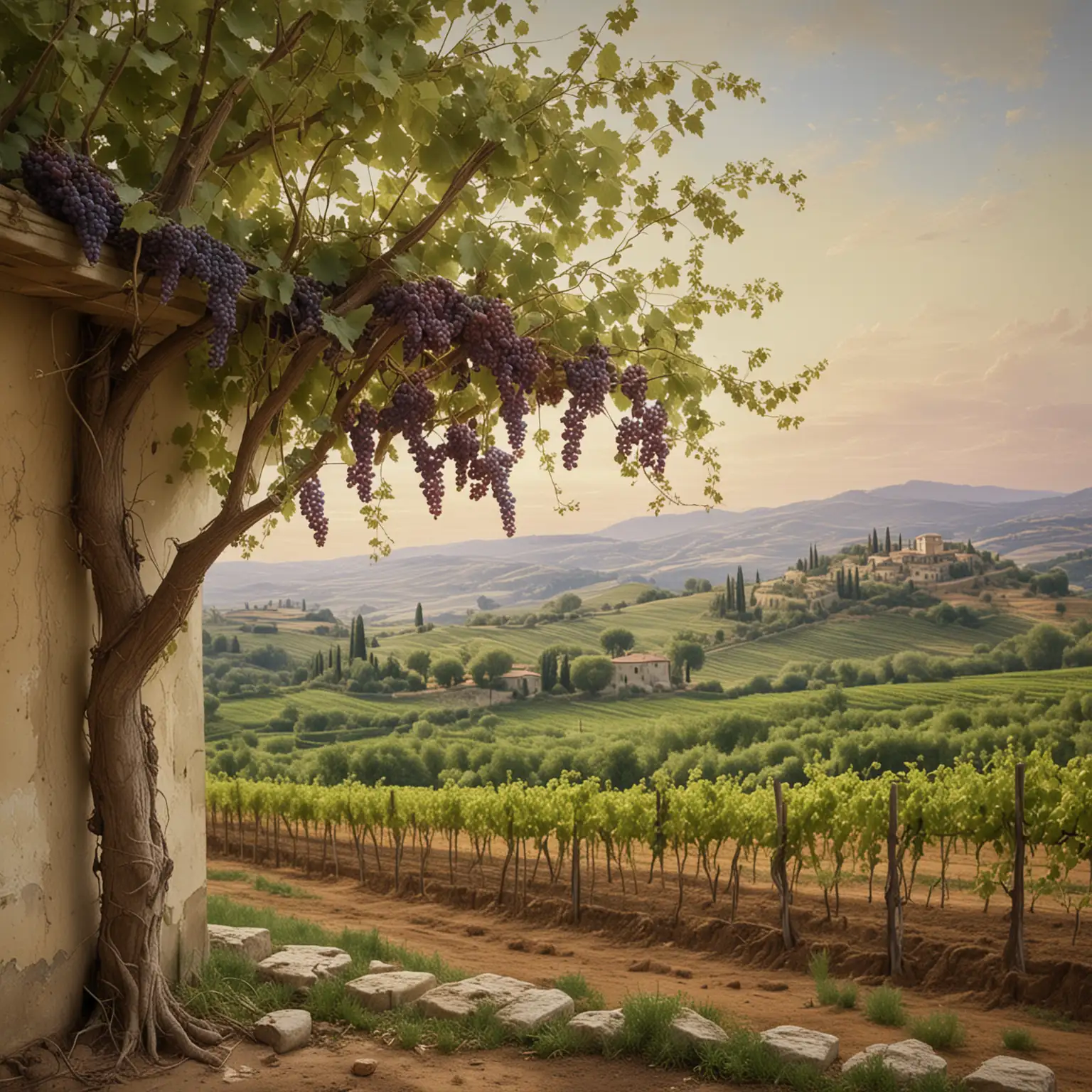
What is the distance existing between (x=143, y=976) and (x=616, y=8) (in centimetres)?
432

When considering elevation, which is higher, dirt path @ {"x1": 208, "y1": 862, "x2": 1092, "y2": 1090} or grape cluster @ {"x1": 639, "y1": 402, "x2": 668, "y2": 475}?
grape cluster @ {"x1": 639, "y1": 402, "x2": 668, "y2": 475}

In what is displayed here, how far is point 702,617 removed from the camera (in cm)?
5488

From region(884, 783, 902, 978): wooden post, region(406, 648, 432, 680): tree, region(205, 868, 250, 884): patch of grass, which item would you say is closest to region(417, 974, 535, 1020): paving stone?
region(884, 783, 902, 978): wooden post

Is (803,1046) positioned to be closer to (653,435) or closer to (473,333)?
(653,435)

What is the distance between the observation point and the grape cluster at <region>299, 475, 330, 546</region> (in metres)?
4.37

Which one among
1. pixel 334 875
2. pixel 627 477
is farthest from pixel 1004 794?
pixel 334 875

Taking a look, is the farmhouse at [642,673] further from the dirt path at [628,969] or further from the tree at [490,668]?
the dirt path at [628,969]

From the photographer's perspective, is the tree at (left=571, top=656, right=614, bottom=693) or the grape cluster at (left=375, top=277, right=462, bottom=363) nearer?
the grape cluster at (left=375, top=277, right=462, bottom=363)

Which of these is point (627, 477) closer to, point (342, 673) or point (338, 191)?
point (338, 191)

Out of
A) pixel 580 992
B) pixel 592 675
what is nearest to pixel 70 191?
pixel 580 992

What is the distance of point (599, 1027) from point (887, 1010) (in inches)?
106

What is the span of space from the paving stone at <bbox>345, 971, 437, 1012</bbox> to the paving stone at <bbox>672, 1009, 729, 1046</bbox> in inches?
53.1

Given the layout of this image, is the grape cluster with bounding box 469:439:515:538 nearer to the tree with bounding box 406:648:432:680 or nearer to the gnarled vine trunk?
the gnarled vine trunk

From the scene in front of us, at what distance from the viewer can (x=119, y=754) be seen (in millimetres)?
4211
